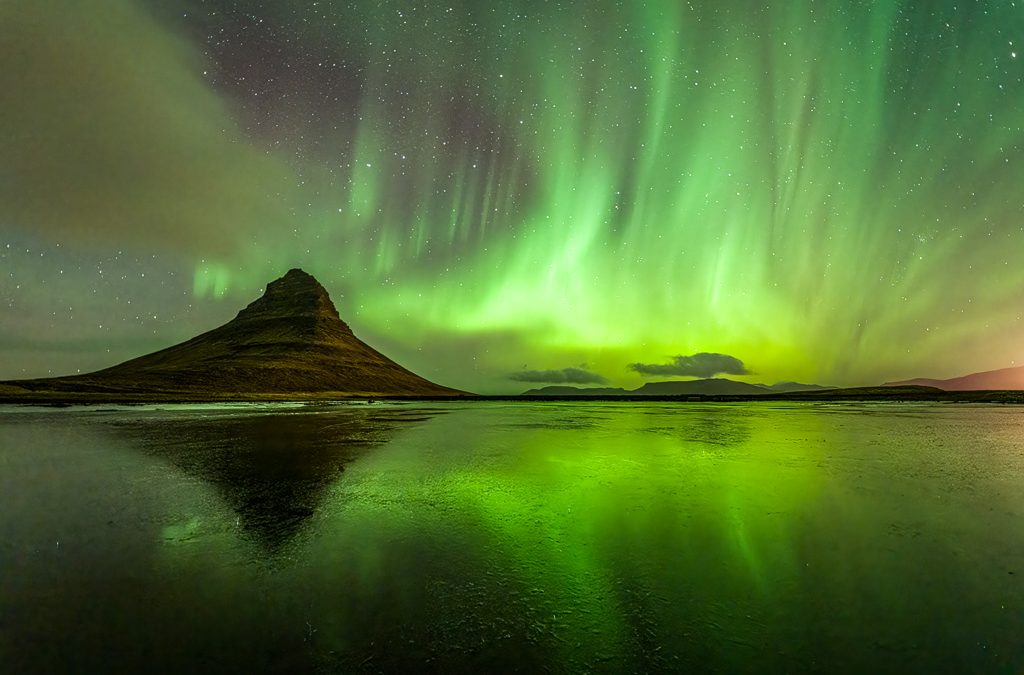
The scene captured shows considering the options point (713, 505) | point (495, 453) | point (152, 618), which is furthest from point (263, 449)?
point (713, 505)

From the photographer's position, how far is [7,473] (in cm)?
1362

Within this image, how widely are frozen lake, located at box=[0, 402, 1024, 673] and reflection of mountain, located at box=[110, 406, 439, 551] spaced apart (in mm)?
166

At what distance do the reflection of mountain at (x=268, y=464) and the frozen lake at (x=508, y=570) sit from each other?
17 centimetres

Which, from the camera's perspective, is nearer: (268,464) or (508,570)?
(508,570)

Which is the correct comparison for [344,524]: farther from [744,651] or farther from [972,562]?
[972,562]

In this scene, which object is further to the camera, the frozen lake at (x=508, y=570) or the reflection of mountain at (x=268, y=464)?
the reflection of mountain at (x=268, y=464)

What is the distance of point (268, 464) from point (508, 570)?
12.4 metres

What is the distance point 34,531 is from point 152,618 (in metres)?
6.00

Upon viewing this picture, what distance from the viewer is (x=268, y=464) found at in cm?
1543

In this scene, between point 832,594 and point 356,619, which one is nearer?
point 356,619

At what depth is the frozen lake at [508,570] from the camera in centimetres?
435

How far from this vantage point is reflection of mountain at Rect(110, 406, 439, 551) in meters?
9.09

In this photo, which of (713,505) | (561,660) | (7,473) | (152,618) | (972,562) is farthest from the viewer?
(7,473)

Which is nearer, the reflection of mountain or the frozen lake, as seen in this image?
the frozen lake
